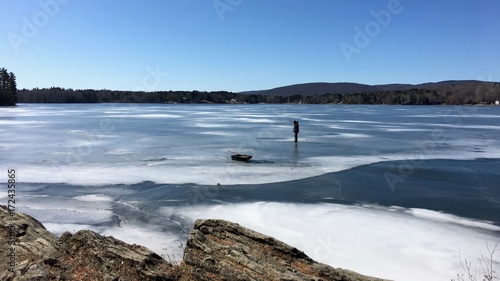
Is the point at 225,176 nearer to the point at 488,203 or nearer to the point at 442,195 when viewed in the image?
the point at 442,195

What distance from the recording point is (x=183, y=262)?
473 centimetres

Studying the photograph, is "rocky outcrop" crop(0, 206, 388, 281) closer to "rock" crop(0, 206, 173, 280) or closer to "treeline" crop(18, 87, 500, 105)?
"rock" crop(0, 206, 173, 280)

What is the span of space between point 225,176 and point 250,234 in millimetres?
8308

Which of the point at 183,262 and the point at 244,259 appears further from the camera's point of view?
the point at 183,262

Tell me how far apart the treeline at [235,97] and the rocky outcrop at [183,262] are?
146 meters

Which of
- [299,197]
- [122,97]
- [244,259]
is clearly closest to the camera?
[244,259]

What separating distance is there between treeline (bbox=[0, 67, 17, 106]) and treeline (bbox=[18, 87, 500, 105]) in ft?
189

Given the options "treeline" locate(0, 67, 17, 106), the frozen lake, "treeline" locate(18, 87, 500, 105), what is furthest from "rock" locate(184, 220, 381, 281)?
"treeline" locate(18, 87, 500, 105)

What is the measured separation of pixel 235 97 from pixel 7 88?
100514mm

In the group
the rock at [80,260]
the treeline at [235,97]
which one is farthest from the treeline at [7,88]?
the rock at [80,260]

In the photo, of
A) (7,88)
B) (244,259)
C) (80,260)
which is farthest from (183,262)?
(7,88)

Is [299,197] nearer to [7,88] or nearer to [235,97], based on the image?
[7,88]

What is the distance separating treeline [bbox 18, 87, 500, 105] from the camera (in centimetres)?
13288

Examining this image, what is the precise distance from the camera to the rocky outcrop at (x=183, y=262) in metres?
4.22
